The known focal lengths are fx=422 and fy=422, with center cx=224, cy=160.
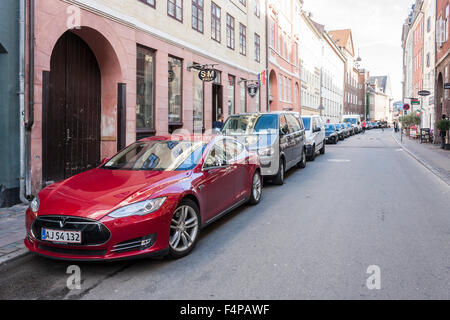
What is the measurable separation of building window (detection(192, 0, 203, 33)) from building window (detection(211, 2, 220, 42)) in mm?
1253

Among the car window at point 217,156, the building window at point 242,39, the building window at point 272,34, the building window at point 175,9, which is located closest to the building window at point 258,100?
the building window at point 242,39

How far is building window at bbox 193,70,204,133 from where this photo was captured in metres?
17.8

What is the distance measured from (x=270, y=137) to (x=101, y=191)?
256 inches

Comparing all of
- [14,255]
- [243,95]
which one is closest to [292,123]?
[14,255]

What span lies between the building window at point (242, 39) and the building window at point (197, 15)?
5.42 m

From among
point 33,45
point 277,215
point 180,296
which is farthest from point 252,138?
point 180,296

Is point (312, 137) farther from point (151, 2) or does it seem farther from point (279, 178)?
point (151, 2)

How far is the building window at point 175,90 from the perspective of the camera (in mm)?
15688

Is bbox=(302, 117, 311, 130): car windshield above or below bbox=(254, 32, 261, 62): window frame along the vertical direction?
below

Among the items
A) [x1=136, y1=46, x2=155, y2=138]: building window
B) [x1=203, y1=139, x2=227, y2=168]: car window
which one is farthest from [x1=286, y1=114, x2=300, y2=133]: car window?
[x1=203, y1=139, x2=227, y2=168]: car window

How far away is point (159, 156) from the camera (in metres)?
6.21

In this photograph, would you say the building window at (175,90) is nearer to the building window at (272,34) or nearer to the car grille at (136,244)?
the car grille at (136,244)

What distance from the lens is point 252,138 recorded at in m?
10.9

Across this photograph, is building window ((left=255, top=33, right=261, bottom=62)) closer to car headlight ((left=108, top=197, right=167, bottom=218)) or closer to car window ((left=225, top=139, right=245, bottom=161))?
car window ((left=225, top=139, right=245, bottom=161))
